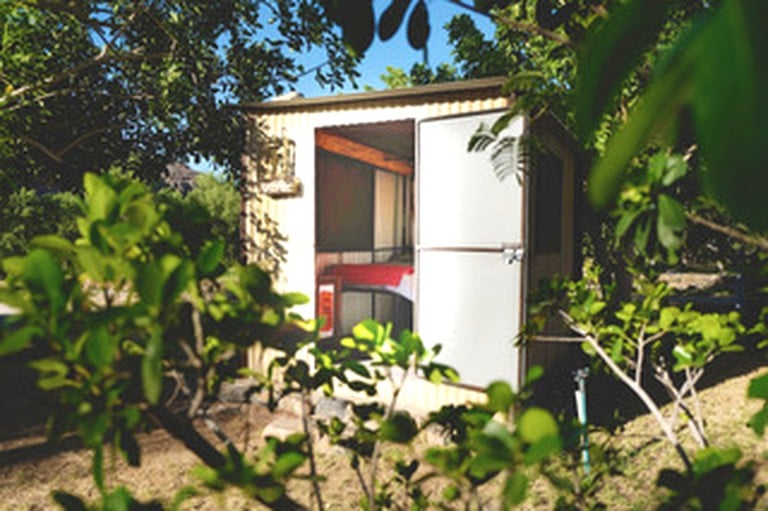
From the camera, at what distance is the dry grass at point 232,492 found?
3.81 meters

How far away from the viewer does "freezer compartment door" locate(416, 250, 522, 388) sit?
16.4 ft

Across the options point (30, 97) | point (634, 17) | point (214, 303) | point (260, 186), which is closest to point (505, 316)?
point (260, 186)

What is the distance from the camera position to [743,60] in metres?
0.26

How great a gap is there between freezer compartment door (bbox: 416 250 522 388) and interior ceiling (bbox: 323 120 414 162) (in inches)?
110

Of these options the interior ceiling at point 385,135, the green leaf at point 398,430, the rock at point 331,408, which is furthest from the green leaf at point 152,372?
the interior ceiling at point 385,135

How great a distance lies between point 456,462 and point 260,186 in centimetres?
636

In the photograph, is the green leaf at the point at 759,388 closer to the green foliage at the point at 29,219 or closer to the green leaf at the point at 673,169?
the green leaf at the point at 673,169

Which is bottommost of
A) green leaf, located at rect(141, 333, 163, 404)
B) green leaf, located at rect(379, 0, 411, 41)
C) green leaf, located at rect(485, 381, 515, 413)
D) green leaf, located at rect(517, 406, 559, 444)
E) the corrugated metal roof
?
green leaf, located at rect(485, 381, 515, 413)

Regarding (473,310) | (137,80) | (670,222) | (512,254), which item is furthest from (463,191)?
(137,80)

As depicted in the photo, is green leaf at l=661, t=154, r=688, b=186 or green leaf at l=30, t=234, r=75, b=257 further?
green leaf at l=661, t=154, r=688, b=186

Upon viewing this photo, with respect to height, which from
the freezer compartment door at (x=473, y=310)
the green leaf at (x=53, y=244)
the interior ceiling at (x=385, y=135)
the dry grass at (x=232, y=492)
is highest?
the interior ceiling at (x=385, y=135)

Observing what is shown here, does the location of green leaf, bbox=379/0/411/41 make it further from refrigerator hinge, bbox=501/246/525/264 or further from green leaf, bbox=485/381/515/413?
refrigerator hinge, bbox=501/246/525/264

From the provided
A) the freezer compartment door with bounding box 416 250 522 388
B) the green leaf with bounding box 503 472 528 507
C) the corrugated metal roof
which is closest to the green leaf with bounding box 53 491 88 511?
the green leaf with bounding box 503 472 528 507

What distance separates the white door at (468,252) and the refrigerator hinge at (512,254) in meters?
0.01
